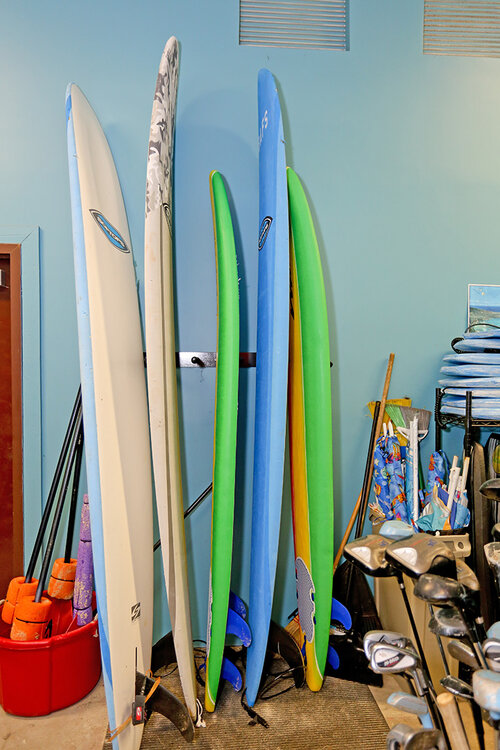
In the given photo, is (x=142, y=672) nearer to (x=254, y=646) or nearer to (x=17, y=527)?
(x=254, y=646)

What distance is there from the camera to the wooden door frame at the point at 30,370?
1.88 m

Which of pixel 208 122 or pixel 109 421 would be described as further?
pixel 208 122

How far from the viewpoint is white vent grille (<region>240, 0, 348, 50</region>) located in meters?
1.96

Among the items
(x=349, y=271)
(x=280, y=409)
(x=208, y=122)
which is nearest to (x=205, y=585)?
(x=280, y=409)

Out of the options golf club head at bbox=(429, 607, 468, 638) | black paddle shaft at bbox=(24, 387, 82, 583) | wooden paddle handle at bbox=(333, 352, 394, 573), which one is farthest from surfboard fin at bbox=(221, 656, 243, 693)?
golf club head at bbox=(429, 607, 468, 638)

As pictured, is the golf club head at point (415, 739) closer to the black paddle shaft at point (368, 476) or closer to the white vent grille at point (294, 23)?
the black paddle shaft at point (368, 476)

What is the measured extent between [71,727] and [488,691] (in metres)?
1.42

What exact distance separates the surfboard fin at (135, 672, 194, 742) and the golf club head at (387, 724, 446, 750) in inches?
30.7

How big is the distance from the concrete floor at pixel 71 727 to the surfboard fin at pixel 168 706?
0.78ft

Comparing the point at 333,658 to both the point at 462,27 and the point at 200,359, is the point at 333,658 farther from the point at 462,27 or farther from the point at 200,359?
the point at 462,27

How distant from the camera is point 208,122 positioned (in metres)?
1.93

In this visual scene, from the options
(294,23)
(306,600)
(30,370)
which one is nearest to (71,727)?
(306,600)

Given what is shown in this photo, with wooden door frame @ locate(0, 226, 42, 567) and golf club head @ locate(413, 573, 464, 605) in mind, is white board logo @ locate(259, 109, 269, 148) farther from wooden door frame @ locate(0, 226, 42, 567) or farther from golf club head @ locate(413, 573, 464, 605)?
golf club head @ locate(413, 573, 464, 605)

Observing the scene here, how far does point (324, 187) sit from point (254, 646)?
5.84 feet
